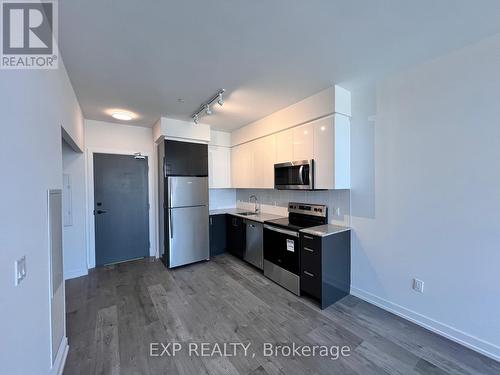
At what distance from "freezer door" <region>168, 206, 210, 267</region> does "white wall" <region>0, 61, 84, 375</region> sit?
222 cm

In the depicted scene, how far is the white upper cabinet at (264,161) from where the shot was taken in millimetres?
3703

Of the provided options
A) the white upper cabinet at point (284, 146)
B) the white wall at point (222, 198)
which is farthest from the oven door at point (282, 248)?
the white wall at point (222, 198)

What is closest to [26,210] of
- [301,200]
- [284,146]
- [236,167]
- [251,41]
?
[251,41]

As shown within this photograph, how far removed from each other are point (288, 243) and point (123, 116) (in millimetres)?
3296

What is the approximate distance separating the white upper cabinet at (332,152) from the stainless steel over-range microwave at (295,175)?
0.08 m

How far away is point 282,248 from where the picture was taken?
317 centimetres

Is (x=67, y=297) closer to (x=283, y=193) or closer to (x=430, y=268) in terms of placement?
(x=283, y=193)

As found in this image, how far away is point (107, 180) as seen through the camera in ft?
13.1

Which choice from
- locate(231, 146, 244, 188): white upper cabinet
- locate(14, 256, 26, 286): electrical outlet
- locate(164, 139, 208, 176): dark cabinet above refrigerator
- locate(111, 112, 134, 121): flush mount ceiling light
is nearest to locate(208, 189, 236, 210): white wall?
locate(231, 146, 244, 188): white upper cabinet

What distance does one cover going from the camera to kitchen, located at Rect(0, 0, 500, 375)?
1472mm

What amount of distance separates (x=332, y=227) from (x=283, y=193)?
1261 millimetres

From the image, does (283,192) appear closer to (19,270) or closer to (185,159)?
(185,159)

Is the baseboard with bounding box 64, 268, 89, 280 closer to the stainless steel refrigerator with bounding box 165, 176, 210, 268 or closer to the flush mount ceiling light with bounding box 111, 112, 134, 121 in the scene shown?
the stainless steel refrigerator with bounding box 165, 176, 210, 268

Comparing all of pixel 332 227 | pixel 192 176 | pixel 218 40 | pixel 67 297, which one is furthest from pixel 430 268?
pixel 67 297
